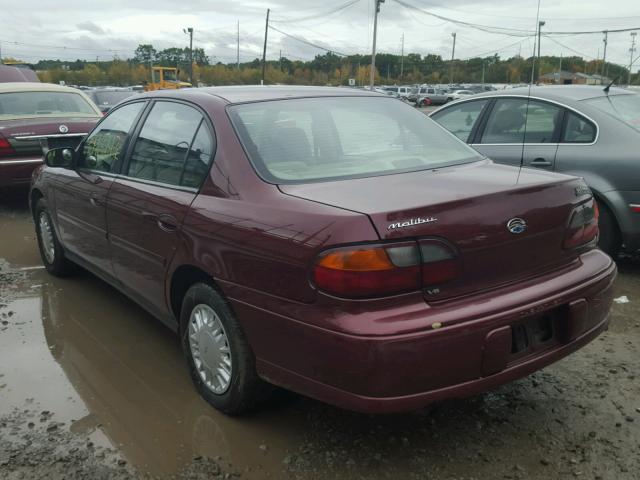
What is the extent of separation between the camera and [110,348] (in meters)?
3.96

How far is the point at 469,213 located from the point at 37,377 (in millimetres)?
2607

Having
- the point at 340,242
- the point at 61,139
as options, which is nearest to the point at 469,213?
the point at 340,242

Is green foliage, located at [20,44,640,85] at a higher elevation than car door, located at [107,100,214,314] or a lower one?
higher

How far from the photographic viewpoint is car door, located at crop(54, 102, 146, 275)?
403 centimetres

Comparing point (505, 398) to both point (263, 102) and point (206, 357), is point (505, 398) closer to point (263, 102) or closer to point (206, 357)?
point (206, 357)

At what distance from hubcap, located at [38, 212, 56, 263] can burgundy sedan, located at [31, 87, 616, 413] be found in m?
1.79

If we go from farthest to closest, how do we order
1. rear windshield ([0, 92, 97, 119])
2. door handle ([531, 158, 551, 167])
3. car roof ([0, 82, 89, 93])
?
car roof ([0, 82, 89, 93])
rear windshield ([0, 92, 97, 119])
door handle ([531, 158, 551, 167])

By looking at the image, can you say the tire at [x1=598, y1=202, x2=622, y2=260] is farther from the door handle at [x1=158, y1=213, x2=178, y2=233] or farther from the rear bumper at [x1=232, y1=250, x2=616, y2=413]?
the door handle at [x1=158, y1=213, x2=178, y2=233]

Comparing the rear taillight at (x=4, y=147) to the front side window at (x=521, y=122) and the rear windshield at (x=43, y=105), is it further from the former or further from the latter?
the front side window at (x=521, y=122)

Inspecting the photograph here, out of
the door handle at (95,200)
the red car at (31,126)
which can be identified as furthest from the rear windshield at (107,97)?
the door handle at (95,200)

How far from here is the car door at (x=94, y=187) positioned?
13.2ft

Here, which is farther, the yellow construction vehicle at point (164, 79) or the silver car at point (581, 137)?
the yellow construction vehicle at point (164, 79)

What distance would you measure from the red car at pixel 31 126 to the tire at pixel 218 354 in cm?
544

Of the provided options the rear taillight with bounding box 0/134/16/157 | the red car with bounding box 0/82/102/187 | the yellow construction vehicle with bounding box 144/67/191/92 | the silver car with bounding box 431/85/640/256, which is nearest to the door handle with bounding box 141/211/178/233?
the silver car with bounding box 431/85/640/256
